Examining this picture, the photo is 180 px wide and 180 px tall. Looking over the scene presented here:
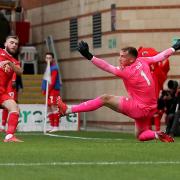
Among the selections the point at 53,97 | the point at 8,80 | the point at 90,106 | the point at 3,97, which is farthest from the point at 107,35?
the point at 90,106

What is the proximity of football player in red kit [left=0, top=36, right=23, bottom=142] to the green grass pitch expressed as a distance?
1603 mm

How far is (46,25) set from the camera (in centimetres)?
3216

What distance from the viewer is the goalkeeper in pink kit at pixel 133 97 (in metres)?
15.6

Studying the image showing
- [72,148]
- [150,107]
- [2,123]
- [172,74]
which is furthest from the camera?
[172,74]

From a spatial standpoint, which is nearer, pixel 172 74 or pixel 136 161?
pixel 136 161

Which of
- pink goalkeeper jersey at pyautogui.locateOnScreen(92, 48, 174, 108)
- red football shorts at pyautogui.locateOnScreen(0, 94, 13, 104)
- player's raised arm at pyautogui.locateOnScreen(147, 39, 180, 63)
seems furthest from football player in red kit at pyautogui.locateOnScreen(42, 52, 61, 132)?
pink goalkeeper jersey at pyautogui.locateOnScreen(92, 48, 174, 108)

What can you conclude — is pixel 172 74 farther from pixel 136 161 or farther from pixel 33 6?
pixel 136 161

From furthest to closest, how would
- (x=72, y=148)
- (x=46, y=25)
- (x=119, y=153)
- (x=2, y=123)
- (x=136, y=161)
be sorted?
1. (x=46, y=25)
2. (x=2, y=123)
3. (x=72, y=148)
4. (x=119, y=153)
5. (x=136, y=161)

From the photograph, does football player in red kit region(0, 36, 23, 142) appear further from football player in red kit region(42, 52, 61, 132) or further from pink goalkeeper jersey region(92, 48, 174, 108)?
football player in red kit region(42, 52, 61, 132)

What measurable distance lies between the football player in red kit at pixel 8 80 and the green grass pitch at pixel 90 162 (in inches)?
63.1

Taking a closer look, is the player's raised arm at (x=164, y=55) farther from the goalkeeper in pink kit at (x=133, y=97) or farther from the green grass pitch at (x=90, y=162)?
the green grass pitch at (x=90, y=162)

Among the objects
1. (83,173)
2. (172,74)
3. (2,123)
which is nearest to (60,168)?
(83,173)

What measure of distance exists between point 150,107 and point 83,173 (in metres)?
5.61

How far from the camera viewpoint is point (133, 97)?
15.9 meters
